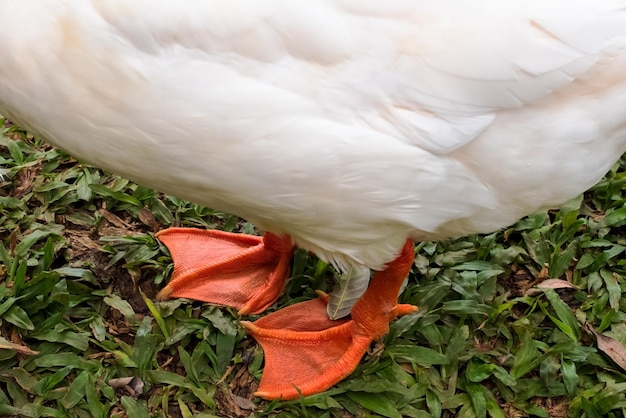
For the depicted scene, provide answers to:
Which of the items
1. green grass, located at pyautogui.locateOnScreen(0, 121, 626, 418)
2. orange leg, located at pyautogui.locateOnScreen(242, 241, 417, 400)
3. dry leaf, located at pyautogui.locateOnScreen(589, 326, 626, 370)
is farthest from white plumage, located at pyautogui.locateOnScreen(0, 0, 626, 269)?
dry leaf, located at pyautogui.locateOnScreen(589, 326, 626, 370)

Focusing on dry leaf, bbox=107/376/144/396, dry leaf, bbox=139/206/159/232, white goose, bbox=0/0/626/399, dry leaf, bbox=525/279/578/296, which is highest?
white goose, bbox=0/0/626/399

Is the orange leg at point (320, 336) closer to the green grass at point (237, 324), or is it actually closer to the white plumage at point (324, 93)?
the green grass at point (237, 324)

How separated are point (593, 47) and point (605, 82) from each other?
10cm

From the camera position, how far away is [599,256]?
2.25 m

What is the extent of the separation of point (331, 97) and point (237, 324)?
3.21 feet

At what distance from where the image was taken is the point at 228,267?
221 centimetres

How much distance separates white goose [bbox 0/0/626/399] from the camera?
125 cm

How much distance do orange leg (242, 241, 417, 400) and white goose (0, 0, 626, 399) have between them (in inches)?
18.5

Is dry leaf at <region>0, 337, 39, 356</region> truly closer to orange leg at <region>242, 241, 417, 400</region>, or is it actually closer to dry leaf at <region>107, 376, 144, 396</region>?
dry leaf at <region>107, 376, 144, 396</region>

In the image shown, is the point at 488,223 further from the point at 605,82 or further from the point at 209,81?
the point at 209,81

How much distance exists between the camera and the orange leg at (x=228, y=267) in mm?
2121

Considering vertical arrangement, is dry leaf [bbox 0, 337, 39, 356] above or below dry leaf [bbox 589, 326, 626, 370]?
above

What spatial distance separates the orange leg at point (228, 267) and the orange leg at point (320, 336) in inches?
→ 3.9

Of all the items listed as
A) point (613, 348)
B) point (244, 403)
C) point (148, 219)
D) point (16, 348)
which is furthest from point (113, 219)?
point (613, 348)
